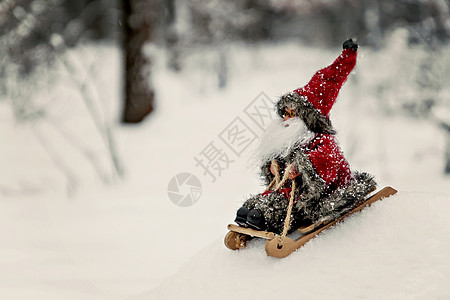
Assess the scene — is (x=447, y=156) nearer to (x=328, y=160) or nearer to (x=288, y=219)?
(x=328, y=160)

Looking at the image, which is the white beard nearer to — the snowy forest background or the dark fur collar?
the dark fur collar

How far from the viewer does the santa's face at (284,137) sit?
6.36 feet

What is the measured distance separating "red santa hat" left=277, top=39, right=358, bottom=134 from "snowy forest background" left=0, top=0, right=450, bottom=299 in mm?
96

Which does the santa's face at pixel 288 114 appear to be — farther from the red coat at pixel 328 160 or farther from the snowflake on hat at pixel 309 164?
the red coat at pixel 328 160

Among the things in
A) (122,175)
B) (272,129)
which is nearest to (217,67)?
(122,175)

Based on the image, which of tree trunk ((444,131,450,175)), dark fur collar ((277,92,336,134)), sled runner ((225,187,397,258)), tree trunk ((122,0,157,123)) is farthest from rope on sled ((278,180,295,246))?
tree trunk ((122,0,157,123))

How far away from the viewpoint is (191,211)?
4.80 m

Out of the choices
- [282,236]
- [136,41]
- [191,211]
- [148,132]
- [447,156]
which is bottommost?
[447,156]

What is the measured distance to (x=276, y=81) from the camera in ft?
30.7

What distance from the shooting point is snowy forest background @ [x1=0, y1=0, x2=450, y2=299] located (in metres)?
3.96

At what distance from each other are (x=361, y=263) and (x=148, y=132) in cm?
583

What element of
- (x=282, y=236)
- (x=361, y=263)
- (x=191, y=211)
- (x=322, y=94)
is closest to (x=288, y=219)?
(x=282, y=236)

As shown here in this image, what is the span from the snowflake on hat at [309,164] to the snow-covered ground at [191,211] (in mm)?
→ 119

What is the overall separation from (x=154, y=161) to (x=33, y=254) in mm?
2690
